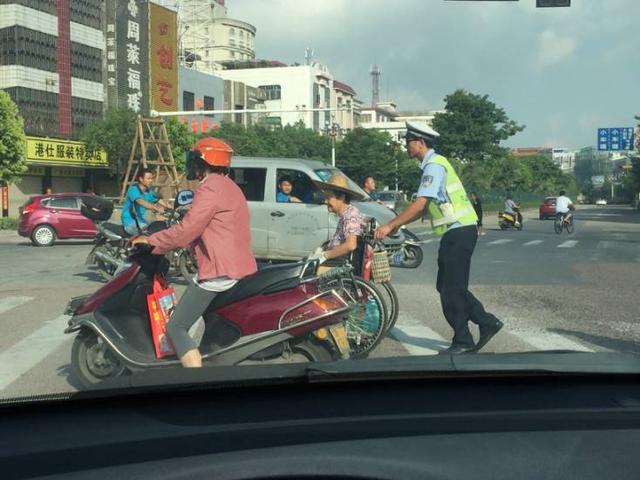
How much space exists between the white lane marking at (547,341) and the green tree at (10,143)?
2929 centimetres

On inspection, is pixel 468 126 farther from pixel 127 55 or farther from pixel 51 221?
pixel 51 221

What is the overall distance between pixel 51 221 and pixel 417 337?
1782cm

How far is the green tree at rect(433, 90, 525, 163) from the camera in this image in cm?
7162

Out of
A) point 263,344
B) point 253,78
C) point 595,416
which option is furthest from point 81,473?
point 253,78

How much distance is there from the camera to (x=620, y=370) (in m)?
2.13

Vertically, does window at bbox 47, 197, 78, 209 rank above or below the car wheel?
above

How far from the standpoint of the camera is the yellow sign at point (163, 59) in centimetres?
5319

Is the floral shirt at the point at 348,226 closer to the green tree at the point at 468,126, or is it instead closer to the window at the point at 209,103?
the window at the point at 209,103

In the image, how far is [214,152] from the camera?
16.4 ft

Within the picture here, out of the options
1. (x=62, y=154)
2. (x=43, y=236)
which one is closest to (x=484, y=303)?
(x=43, y=236)

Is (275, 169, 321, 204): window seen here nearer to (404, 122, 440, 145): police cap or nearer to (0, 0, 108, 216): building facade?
(404, 122, 440, 145): police cap

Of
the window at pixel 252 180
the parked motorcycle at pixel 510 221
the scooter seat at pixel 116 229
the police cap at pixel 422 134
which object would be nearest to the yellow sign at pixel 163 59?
the parked motorcycle at pixel 510 221

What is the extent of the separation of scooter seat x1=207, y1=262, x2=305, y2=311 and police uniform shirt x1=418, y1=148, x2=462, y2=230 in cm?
139

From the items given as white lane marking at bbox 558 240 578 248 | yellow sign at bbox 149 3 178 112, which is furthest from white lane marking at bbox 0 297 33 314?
yellow sign at bbox 149 3 178 112
